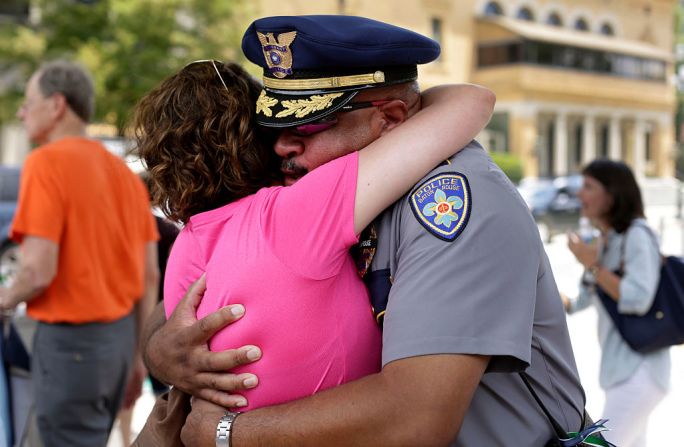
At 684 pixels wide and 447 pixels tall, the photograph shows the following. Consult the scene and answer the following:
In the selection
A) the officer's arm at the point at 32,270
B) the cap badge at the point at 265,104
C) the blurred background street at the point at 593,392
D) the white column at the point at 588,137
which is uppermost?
the cap badge at the point at 265,104

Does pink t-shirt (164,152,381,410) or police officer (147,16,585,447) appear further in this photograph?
pink t-shirt (164,152,381,410)

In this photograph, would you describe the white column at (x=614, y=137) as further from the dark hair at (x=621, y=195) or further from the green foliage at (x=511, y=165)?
the dark hair at (x=621, y=195)

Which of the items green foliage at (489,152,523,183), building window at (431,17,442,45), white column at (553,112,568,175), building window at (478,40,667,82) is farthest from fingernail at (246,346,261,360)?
white column at (553,112,568,175)

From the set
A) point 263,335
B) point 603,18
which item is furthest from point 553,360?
point 603,18

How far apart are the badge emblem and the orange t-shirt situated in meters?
2.27

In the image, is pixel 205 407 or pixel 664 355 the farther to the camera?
pixel 664 355

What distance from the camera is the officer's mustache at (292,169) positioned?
184cm

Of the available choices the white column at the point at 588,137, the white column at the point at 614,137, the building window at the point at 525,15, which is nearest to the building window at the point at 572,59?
the white column at the point at 614,137

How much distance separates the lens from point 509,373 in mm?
1701

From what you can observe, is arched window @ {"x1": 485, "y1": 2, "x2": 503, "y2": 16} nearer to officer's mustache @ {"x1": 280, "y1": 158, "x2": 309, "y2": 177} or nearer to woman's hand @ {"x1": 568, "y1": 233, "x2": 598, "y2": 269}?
woman's hand @ {"x1": 568, "y1": 233, "x2": 598, "y2": 269}

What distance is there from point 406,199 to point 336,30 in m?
0.38

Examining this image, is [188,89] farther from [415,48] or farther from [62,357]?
[62,357]

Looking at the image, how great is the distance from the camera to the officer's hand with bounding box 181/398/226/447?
167 cm

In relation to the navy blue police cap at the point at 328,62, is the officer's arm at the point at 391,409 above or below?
below
